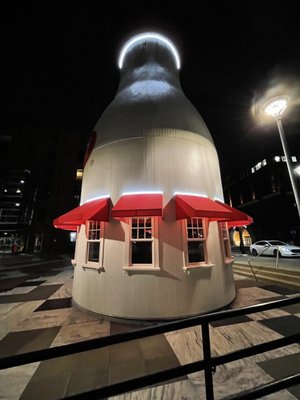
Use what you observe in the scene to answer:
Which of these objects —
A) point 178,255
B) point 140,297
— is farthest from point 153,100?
point 140,297

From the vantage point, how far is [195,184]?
6281 mm

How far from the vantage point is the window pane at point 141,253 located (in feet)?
18.4

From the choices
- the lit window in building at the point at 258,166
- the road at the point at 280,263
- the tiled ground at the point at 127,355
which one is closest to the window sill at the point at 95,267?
the tiled ground at the point at 127,355

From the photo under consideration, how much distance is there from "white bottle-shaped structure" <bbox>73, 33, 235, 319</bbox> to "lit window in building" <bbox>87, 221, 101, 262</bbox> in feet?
0.11

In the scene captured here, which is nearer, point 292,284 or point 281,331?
point 281,331

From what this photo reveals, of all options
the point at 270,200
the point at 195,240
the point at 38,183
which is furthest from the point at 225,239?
the point at 38,183

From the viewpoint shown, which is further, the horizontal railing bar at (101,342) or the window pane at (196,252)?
the window pane at (196,252)

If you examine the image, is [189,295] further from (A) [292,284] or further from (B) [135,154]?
(A) [292,284]

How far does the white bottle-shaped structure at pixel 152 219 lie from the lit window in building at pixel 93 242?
3cm

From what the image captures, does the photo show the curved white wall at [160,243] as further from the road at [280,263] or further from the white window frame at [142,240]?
the road at [280,263]

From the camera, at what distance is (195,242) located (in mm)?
6039

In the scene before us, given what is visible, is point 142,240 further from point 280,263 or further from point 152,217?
point 280,263

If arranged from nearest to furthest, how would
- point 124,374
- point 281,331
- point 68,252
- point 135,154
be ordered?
point 124,374 < point 281,331 < point 135,154 < point 68,252

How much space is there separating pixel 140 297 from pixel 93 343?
408cm
